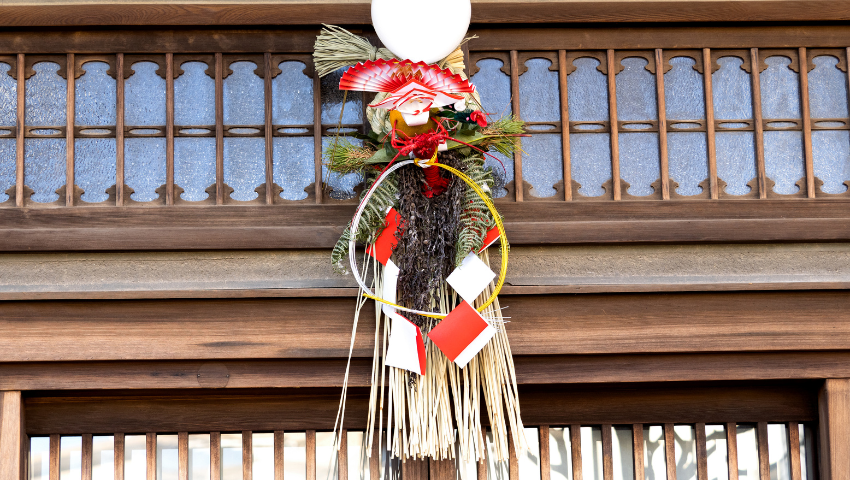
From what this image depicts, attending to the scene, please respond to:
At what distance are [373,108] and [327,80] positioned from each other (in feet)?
0.82

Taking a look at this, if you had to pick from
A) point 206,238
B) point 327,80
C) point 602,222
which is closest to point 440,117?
point 327,80

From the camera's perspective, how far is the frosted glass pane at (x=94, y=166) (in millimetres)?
2270

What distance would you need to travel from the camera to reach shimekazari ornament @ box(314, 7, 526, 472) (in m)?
2.02

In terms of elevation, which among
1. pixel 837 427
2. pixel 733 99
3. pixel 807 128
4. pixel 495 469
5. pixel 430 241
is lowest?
pixel 495 469

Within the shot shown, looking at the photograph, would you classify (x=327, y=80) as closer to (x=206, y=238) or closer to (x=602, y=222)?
(x=206, y=238)

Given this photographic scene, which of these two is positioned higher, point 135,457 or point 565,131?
point 565,131

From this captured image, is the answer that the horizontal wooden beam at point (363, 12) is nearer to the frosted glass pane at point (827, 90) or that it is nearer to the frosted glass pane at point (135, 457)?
the frosted glass pane at point (827, 90)

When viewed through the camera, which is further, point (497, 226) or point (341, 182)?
point (341, 182)

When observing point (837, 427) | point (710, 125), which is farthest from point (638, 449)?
point (710, 125)

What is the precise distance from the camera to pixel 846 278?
7.52 ft

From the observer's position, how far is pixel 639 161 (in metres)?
2.35

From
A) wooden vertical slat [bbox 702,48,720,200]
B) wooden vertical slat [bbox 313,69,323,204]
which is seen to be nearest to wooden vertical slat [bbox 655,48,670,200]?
wooden vertical slat [bbox 702,48,720,200]

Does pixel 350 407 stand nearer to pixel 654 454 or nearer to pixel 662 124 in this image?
pixel 654 454

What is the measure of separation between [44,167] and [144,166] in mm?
290
